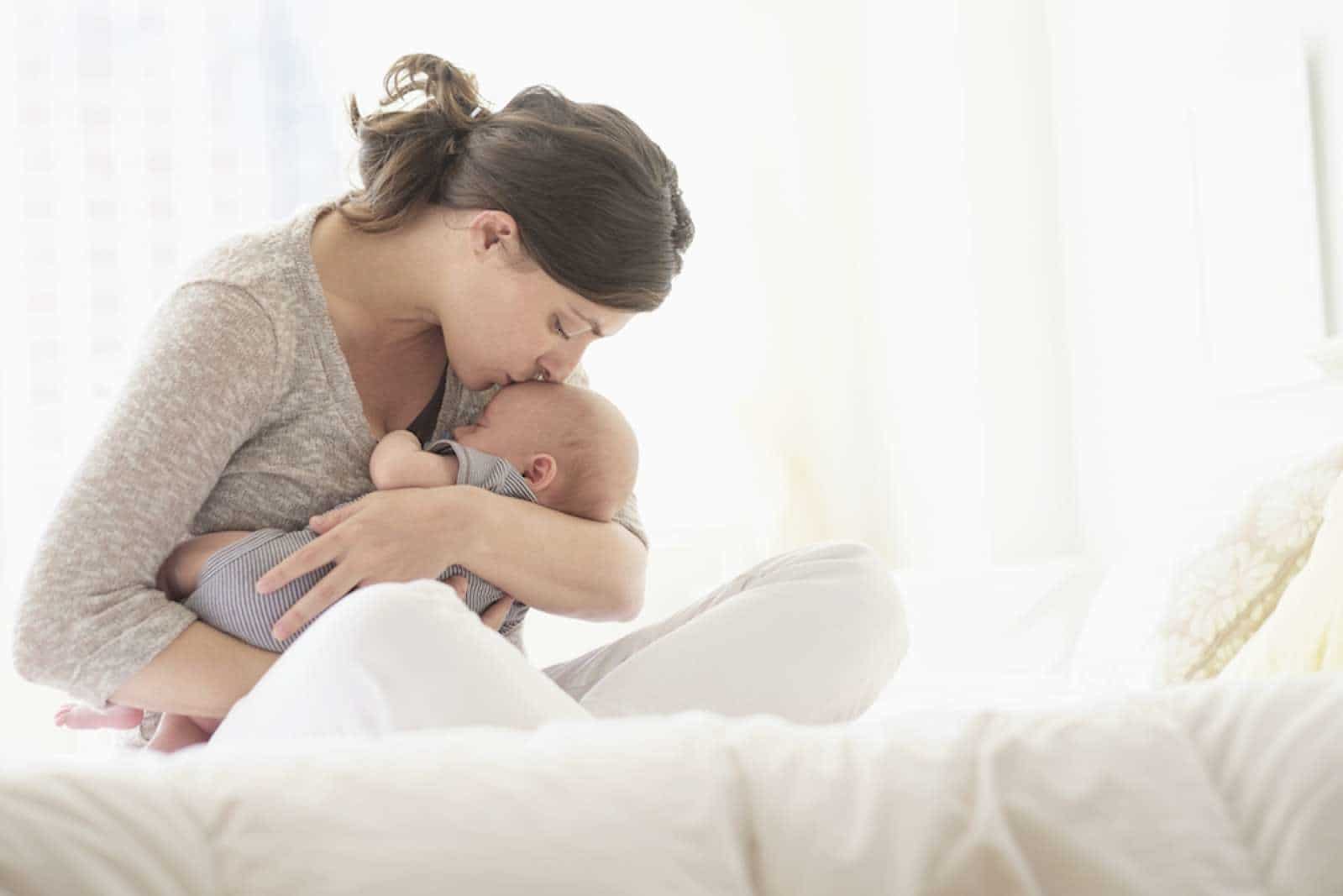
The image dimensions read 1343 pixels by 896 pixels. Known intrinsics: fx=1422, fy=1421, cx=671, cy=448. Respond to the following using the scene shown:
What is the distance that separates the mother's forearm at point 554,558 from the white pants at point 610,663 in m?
0.07

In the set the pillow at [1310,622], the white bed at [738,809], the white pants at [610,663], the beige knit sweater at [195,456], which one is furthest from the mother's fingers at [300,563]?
the pillow at [1310,622]

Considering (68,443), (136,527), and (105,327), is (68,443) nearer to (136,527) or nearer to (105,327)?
(105,327)

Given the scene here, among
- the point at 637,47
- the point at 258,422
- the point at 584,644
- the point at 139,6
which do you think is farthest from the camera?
the point at 637,47

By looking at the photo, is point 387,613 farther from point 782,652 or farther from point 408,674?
point 782,652

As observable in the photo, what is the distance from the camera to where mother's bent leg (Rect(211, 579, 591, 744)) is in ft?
2.94

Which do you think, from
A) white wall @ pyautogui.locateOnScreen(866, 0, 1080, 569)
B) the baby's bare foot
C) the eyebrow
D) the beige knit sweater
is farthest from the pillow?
white wall @ pyautogui.locateOnScreen(866, 0, 1080, 569)

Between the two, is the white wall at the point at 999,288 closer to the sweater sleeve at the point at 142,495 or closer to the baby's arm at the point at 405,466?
the baby's arm at the point at 405,466

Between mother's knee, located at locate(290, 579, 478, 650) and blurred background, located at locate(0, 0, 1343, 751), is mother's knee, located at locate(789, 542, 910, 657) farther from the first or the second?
blurred background, located at locate(0, 0, 1343, 751)

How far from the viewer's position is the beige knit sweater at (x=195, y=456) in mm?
1358

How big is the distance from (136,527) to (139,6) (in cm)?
202

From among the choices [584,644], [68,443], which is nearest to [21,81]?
[68,443]

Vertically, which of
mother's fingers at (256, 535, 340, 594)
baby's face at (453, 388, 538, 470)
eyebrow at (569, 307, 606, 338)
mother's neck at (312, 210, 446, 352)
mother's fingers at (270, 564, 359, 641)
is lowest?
mother's fingers at (270, 564, 359, 641)

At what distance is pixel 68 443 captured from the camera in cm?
287

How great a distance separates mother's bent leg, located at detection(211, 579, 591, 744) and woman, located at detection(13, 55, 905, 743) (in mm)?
154
